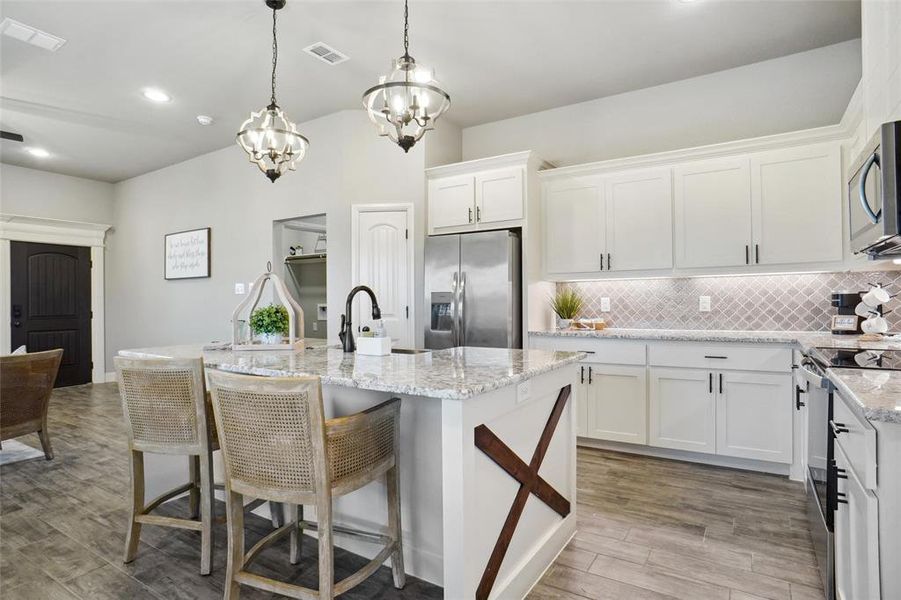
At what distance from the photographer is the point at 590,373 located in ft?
12.6

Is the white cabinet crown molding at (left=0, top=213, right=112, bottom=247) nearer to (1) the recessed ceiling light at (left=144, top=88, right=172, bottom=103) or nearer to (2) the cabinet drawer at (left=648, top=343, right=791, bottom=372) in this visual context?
(1) the recessed ceiling light at (left=144, top=88, right=172, bottom=103)

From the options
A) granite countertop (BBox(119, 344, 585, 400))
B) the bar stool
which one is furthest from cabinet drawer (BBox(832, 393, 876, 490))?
the bar stool

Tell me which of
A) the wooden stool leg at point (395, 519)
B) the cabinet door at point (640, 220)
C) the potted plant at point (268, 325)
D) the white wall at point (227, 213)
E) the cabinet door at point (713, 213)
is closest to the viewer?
the wooden stool leg at point (395, 519)

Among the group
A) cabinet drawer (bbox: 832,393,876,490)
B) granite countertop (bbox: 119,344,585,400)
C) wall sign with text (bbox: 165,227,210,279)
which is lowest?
cabinet drawer (bbox: 832,393,876,490)

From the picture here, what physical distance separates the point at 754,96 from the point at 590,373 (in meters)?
2.59

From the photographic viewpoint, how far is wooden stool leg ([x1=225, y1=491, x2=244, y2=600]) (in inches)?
68.4

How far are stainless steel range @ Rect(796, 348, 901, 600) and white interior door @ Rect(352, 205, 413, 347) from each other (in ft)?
10.2

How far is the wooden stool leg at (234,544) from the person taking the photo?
1.74 meters

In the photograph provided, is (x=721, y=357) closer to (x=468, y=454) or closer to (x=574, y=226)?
(x=574, y=226)

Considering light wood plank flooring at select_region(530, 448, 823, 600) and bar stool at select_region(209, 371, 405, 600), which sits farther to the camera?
light wood plank flooring at select_region(530, 448, 823, 600)

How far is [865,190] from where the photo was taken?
1823 mm

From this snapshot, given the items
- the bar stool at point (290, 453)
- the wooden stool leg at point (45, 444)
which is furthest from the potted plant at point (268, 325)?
the wooden stool leg at point (45, 444)

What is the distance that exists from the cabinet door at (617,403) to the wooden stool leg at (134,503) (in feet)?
10.0

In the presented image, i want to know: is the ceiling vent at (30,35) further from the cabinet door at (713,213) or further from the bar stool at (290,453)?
the cabinet door at (713,213)
